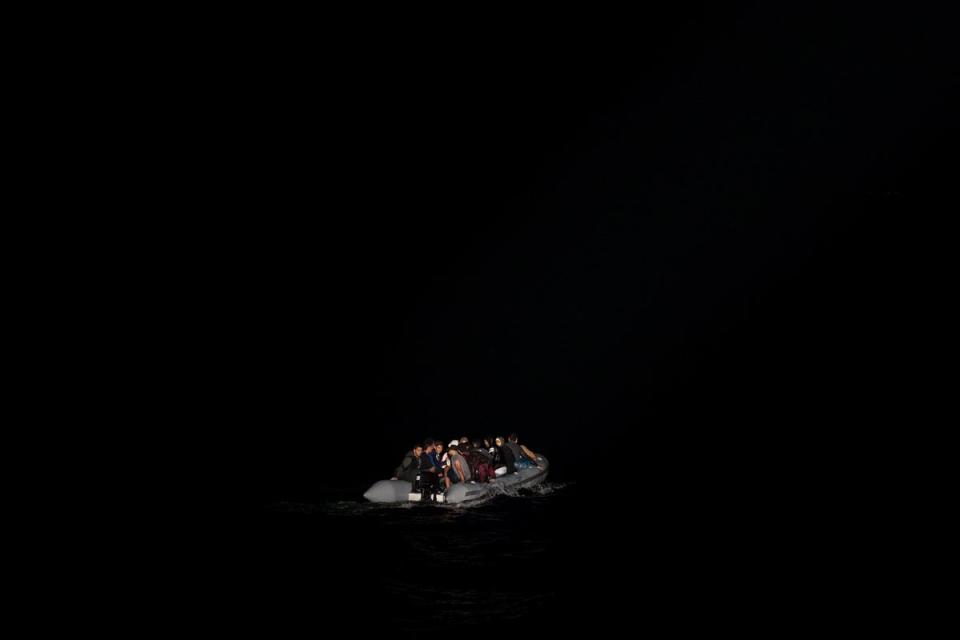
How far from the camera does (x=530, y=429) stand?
5200 cm

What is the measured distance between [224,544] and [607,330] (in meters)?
104

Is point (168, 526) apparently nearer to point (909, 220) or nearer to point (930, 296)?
point (930, 296)

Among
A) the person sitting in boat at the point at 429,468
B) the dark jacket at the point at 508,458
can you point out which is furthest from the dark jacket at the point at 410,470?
the dark jacket at the point at 508,458

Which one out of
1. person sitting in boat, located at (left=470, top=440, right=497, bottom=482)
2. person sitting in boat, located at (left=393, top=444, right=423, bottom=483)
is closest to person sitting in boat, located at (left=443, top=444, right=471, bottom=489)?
person sitting in boat, located at (left=470, top=440, right=497, bottom=482)

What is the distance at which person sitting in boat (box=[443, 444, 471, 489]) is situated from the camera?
19031mm

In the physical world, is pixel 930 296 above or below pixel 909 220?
below

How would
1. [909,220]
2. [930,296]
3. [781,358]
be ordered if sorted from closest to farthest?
1. [781,358]
2. [930,296]
3. [909,220]

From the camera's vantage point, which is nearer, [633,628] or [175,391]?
[633,628]

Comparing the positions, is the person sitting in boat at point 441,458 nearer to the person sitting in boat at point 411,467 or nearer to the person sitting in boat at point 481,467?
the person sitting in boat at point 411,467

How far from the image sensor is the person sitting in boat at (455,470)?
19.0 m

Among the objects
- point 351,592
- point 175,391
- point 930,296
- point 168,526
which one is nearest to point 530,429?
point 175,391

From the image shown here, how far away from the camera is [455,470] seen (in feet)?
62.6

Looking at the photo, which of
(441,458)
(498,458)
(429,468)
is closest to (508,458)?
(498,458)

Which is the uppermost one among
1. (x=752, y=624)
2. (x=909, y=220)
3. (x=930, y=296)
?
(x=909, y=220)
